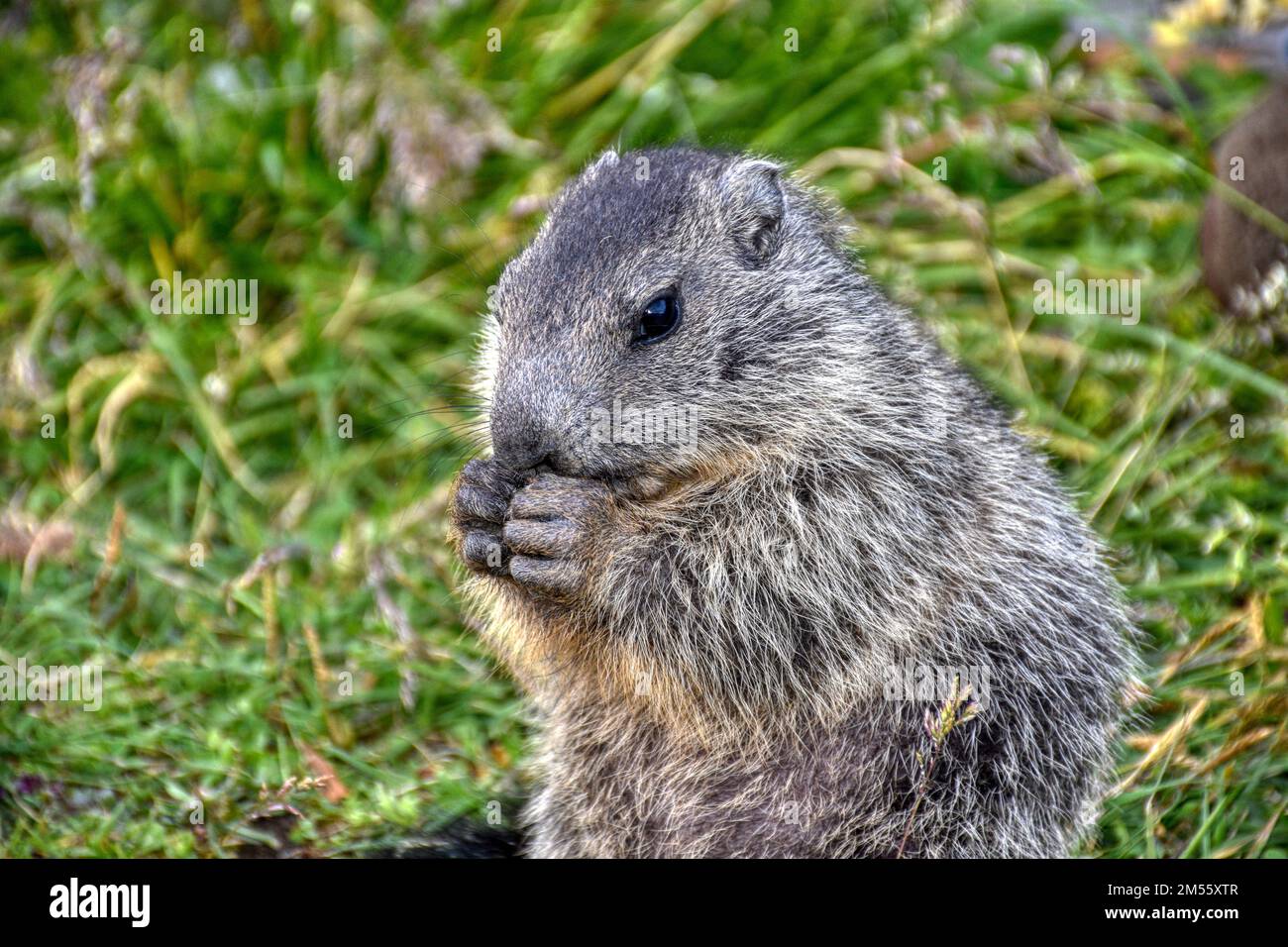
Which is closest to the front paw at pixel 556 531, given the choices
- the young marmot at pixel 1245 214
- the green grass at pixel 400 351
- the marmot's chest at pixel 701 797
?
the marmot's chest at pixel 701 797

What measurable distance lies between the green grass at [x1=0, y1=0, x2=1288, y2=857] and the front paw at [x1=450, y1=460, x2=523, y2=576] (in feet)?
3.14

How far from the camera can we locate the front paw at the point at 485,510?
4059 millimetres

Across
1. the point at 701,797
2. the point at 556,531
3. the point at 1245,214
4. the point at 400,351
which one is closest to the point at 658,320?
the point at 556,531

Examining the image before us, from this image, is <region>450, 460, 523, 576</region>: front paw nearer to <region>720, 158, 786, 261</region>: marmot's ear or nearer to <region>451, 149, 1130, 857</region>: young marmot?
<region>451, 149, 1130, 857</region>: young marmot

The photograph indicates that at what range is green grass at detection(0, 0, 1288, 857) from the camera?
16.0 ft

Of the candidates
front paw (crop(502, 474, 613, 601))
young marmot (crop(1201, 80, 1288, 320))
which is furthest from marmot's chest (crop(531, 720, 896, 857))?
young marmot (crop(1201, 80, 1288, 320))

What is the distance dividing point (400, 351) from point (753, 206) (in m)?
3.04

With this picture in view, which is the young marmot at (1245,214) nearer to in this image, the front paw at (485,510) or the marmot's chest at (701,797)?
the marmot's chest at (701,797)

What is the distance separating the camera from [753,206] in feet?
13.6

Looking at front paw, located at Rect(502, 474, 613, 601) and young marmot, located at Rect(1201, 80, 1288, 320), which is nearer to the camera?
front paw, located at Rect(502, 474, 613, 601)

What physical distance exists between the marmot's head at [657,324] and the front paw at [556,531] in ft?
0.25

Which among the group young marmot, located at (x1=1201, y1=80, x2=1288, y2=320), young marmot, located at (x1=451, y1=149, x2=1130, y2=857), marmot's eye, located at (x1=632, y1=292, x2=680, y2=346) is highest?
young marmot, located at (x1=1201, y1=80, x2=1288, y2=320)
